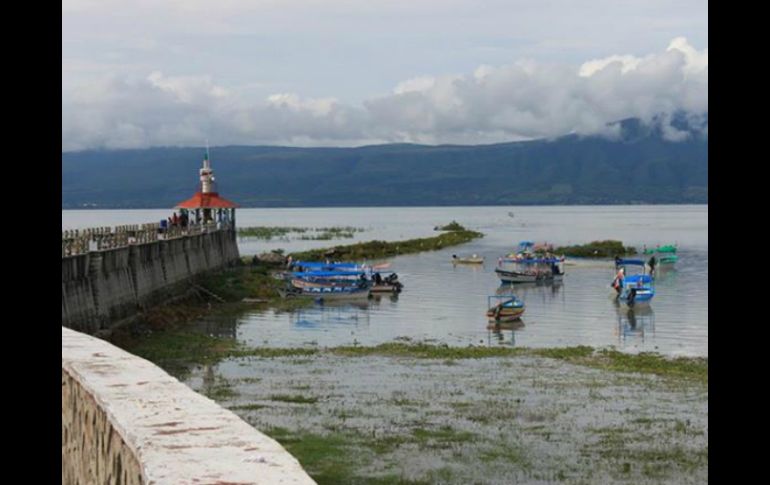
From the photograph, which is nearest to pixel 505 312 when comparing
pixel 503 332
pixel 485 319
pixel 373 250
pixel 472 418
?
pixel 485 319

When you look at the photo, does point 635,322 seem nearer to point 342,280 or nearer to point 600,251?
point 342,280

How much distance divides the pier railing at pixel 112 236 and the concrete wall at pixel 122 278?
0.41m

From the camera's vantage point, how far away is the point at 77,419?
8.83m

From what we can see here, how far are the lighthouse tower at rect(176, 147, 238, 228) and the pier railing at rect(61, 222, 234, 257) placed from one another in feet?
39.3

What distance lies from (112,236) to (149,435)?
132 ft

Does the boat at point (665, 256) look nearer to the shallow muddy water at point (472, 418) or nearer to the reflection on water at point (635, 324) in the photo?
the reflection on water at point (635, 324)

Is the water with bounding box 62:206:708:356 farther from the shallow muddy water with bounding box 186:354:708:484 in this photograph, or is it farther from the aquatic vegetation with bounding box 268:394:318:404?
the aquatic vegetation with bounding box 268:394:318:404

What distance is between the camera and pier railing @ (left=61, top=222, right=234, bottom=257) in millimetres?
38600

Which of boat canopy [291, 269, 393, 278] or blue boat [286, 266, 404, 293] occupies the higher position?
boat canopy [291, 269, 393, 278]

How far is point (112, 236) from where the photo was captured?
148ft

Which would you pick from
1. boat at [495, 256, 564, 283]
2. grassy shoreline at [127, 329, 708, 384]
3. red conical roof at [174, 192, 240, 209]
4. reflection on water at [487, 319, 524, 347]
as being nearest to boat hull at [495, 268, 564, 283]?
boat at [495, 256, 564, 283]

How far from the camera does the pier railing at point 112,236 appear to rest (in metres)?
38.6

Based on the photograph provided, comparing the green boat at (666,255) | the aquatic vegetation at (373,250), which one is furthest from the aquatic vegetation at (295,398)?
the green boat at (666,255)
